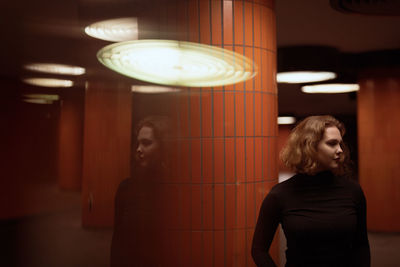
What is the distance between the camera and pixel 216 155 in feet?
4.37

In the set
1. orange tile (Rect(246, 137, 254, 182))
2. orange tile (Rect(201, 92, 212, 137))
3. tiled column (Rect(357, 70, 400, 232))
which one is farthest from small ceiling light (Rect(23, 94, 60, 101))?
tiled column (Rect(357, 70, 400, 232))

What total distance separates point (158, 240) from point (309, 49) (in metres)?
1.12

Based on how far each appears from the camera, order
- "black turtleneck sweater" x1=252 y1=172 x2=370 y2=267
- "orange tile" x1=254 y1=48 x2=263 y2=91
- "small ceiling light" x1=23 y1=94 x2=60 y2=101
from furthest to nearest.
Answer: "orange tile" x1=254 y1=48 x2=263 y2=91
"small ceiling light" x1=23 y1=94 x2=60 y2=101
"black turtleneck sweater" x1=252 y1=172 x2=370 y2=267

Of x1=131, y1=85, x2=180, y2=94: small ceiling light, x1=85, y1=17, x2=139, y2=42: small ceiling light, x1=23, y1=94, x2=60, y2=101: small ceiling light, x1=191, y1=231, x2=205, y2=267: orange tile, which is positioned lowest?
x1=191, y1=231, x2=205, y2=267: orange tile

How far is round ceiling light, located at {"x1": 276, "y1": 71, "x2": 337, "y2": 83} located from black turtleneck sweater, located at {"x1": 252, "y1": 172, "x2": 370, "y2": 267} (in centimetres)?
52

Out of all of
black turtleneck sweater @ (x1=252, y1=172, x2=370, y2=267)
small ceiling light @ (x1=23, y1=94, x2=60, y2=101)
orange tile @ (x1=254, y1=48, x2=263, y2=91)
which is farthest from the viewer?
orange tile @ (x1=254, y1=48, x2=263, y2=91)

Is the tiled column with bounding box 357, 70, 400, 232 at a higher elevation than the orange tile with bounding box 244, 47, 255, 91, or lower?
lower

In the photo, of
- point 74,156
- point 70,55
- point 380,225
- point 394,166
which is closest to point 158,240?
point 74,156

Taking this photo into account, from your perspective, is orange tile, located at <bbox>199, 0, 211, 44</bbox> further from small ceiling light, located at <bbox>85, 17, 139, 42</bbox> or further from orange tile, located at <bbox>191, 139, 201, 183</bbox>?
orange tile, located at <bbox>191, 139, 201, 183</bbox>

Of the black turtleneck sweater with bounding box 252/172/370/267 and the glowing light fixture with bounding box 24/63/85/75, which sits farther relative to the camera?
the glowing light fixture with bounding box 24/63/85/75

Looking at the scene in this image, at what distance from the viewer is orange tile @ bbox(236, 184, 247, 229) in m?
1.34

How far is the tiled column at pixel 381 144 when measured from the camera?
141 centimetres

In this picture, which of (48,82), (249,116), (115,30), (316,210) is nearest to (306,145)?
(316,210)

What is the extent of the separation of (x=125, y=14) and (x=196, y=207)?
915mm
